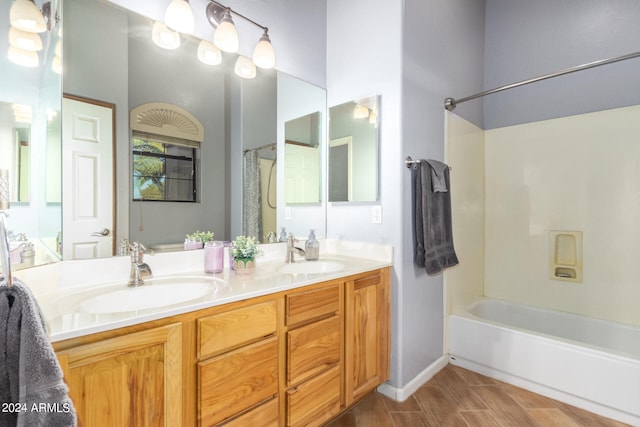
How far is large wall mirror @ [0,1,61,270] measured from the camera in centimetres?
96

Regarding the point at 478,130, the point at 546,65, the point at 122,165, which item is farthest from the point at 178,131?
the point at 546,65

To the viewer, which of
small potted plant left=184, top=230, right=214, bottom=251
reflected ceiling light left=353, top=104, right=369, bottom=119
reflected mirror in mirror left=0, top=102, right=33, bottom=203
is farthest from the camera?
reflected ceiling light left=353, top=104, right=369, bottom=119

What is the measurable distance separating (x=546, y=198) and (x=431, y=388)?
5.95 feet

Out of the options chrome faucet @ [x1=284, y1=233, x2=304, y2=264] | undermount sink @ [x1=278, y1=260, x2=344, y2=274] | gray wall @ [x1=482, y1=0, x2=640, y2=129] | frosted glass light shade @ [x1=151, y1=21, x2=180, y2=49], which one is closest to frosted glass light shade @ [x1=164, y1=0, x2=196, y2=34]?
frosted glass light shade @ [x1=151, y1=21, x2=180, y2=49]

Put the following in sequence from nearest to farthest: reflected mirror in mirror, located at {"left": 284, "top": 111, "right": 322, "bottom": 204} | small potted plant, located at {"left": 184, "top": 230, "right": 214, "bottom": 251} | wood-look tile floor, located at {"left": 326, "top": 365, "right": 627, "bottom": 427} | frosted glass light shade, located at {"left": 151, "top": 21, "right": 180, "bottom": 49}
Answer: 1. frosted glass light shade, located at {"left": 151, "top": 21, "right": 180, "bottom": 49}
2. small potted plant, located at {"left": 184, "top": 230, "right": 214, "bottom": 251}
3. wood-look tile floor, located at {"left": 326, "top": 365, "right": 627, "bottom": 427}
4. reflected mirror in mirror, located at {"left": 284, "top": 111, "right": 322, "bottom": 204}

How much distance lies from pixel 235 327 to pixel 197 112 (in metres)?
1.13

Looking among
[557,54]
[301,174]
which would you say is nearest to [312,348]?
[301,174]

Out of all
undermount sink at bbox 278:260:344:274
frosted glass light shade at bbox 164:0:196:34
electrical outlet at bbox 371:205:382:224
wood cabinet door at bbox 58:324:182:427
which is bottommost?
wood cabinet door at bbox 58:324:182:427

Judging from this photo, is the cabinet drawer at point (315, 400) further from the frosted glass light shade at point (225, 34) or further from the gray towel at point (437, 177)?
the frosted glass light shade at point (225, 34)

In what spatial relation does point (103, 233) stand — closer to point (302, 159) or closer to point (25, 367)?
point (25, 367)

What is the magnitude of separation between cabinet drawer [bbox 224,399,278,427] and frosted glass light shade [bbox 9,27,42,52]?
1.48 meters

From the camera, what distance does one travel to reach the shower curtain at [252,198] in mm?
1825

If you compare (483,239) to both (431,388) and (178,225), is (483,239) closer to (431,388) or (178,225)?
(431,388)

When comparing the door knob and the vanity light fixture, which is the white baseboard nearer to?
the door knob
